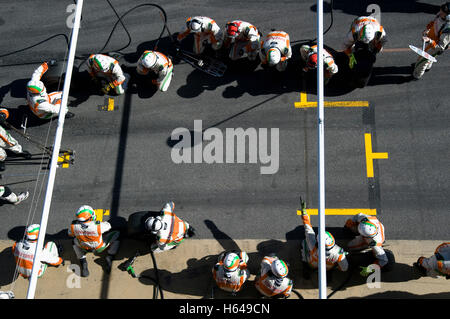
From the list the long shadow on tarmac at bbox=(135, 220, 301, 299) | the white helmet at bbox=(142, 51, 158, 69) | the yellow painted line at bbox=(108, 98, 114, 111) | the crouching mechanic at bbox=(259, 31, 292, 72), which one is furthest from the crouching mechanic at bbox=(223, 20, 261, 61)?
the long shadow on tarmac at bbox=(135, 220, 301, 299)

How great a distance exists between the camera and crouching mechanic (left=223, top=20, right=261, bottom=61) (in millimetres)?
9828

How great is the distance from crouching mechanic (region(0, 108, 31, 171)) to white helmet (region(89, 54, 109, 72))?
8.57 ft

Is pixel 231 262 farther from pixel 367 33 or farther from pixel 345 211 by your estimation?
pixel 367 33

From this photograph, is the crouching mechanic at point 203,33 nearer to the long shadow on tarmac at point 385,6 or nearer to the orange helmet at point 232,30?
the orange helmet at point 232,30

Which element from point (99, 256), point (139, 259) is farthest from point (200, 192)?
point (99, 256)

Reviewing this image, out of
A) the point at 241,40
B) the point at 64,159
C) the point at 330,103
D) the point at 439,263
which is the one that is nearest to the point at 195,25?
the point at 241,40

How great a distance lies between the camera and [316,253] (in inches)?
302

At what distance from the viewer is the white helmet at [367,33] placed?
362 inches

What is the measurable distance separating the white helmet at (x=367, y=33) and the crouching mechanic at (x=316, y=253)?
15.3ft

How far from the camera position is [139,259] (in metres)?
8.88

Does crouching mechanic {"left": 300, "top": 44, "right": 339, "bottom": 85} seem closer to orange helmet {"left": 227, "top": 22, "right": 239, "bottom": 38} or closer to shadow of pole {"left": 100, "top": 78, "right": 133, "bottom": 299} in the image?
orange helmet {"left": 227, "top": 22, "right": 239, "bottom": 38}

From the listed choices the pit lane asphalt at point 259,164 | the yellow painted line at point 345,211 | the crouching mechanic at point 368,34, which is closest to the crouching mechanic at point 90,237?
the pit lane asphalt at point 259,164

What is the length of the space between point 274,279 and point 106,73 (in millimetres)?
6781
